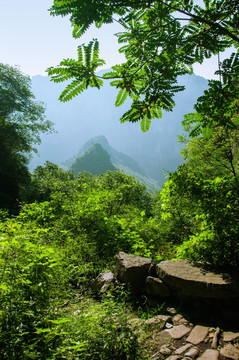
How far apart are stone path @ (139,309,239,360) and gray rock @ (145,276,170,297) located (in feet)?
1.92

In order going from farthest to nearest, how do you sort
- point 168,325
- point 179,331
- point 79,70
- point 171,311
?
point 171,311 < point 168,325 < point 179,331 < point 79,70

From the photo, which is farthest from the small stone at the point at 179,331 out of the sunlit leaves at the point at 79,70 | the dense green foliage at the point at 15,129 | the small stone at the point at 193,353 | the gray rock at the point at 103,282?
the dense green foliage at the point at 15,129

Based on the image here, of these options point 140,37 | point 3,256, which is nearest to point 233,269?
point 3,256

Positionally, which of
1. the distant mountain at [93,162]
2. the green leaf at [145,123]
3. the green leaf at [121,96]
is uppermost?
the green leaf at [121,96]

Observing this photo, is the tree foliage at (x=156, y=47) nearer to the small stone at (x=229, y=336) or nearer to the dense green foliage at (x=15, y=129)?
the small stone at (x=229, y=336)

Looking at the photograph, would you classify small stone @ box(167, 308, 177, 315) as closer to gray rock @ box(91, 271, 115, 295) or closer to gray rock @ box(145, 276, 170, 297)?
gray rock @ box(145, 276, 170, 297)

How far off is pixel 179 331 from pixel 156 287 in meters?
0.91

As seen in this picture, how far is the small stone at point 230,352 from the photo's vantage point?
2.45 meters

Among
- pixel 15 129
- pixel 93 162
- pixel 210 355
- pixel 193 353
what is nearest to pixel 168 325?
pixel 193 353

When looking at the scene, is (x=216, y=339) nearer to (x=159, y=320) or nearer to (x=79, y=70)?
(x=159, y=320)

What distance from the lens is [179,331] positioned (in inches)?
121

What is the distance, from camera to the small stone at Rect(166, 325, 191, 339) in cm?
298

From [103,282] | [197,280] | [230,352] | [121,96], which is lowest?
[103,282]

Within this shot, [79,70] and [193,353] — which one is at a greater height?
[79,70]
